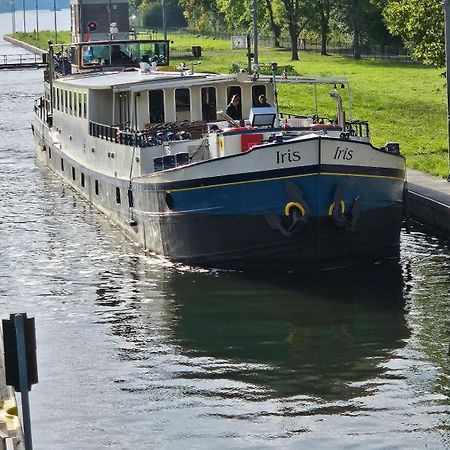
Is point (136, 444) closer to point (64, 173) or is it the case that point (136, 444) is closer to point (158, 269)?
point (158, 269)

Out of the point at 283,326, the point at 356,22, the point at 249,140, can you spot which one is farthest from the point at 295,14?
the point at 283,326

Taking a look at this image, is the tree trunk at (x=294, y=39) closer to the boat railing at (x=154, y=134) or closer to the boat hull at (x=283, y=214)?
the boat railing at (x=154, y=134)

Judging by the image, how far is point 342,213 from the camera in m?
27.2

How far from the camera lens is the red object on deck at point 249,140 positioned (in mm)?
28156

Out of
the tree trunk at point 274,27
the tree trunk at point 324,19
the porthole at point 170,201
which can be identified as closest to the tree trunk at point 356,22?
the tree trunk at point 324,19

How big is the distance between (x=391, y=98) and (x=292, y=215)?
131 feet

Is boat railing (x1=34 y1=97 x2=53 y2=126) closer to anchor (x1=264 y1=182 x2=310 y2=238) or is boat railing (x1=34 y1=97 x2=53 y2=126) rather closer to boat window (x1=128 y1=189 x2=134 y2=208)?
boat window (x1=128 y1=189 x2=134 y2=208)

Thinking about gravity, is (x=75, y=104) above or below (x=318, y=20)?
below

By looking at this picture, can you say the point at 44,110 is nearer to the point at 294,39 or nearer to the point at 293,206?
the point at 293,206

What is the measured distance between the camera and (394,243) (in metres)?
28.8

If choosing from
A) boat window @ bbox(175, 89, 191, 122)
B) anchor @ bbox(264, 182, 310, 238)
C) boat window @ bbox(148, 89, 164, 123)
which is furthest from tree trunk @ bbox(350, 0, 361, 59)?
anchor @ bbox(264, 182, 310, 238)

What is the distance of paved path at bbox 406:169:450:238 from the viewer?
30.7 m

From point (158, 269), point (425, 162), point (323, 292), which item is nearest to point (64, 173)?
point (425, 162)

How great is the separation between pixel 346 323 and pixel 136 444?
701 cm
